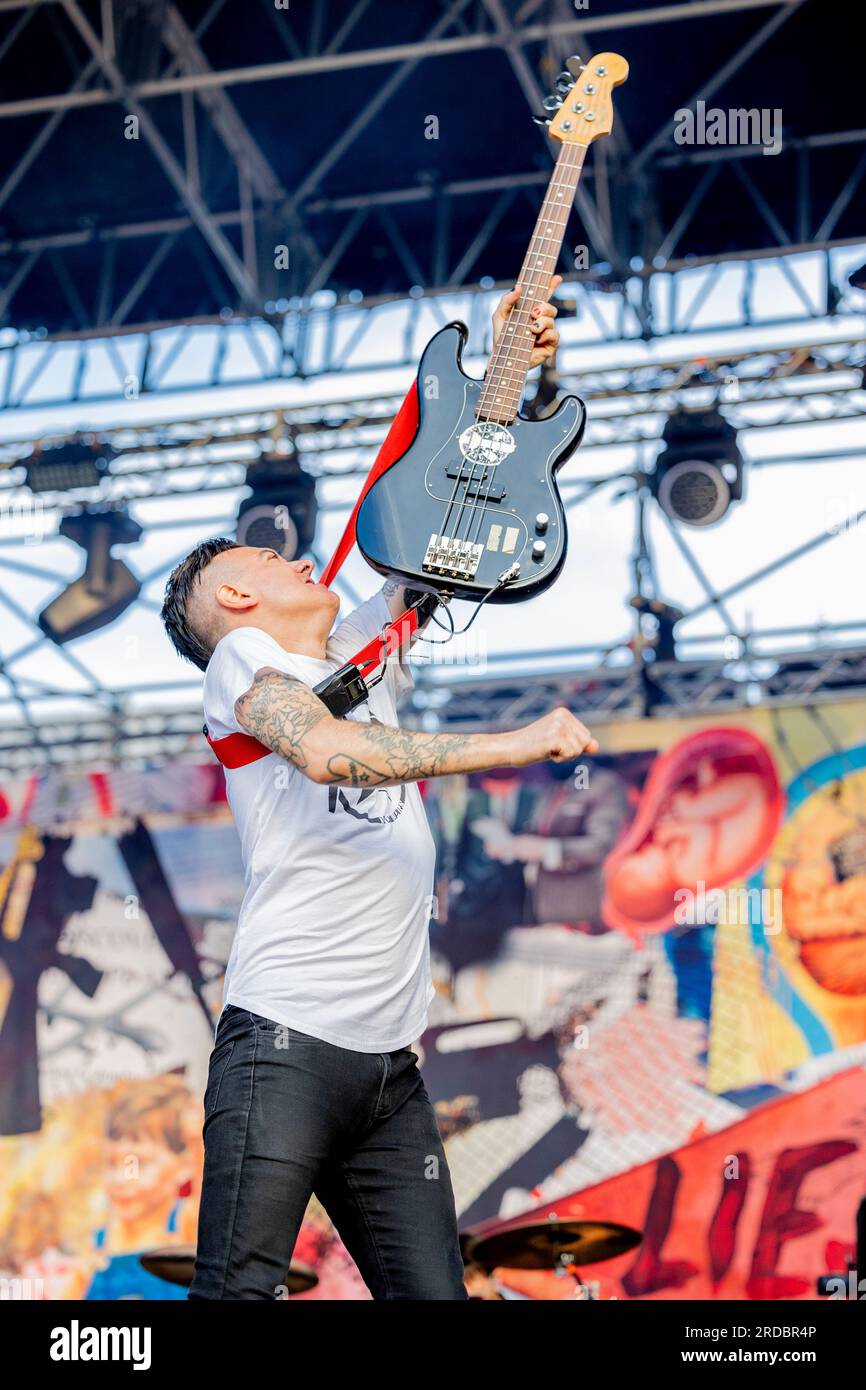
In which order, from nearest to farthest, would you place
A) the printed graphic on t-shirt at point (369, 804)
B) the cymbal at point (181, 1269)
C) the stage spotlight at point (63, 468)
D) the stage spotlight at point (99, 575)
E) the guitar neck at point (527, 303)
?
the printed graphic on t-shirt at point (369, 804)
the guitar neck at point (527, 303)
the cymbal at point (181, 1269)
the stage spotlight at point (63, 468)
the stage spotlight at point (99, 575)

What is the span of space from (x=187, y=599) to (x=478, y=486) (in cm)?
55

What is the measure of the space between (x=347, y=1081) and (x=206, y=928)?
226 inches

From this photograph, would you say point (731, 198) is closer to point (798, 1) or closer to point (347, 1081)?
point (798, 1)

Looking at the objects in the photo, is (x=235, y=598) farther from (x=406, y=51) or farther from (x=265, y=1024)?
(x=406, y=51)

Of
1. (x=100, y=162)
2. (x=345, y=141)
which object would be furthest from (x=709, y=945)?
(x=100, y=162)

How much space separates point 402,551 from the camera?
2357 mm

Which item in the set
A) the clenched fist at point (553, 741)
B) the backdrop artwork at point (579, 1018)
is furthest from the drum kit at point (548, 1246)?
the clenched fist at point (553, 741)

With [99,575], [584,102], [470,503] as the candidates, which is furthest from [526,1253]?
[584,102]

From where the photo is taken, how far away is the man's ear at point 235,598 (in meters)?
2.46

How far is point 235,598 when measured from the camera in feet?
8.10

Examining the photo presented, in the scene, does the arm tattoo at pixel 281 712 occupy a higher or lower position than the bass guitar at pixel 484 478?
lower

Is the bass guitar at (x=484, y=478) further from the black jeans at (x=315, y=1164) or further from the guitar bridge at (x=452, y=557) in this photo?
the black jeans at (x=315, y=1164)

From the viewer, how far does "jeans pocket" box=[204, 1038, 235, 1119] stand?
2.19 m

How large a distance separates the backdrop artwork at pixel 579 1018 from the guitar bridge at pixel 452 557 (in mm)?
5253
